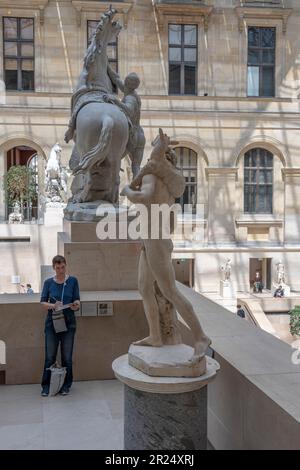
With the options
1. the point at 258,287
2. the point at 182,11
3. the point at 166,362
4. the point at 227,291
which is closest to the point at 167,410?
the point at 166,362

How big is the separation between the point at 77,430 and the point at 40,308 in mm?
1436

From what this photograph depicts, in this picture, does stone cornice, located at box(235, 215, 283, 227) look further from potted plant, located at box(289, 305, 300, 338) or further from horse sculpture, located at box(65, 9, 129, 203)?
horse sculpture, located at box(65, 9, 129, 203)

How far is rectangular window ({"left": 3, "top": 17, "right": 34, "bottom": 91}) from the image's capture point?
22.2m

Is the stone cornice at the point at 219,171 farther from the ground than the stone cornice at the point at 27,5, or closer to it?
closer to it

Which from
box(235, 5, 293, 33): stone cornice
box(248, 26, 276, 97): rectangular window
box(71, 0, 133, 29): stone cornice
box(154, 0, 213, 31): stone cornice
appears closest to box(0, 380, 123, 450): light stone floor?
box(71, 0, 133, 29): stone cornice

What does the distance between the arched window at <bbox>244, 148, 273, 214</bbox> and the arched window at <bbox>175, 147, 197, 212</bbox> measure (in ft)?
7.39

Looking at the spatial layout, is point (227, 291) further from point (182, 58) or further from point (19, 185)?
point (182, 58)

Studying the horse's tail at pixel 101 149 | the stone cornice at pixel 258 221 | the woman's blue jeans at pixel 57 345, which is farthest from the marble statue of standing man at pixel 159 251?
the stone cornice at pixel 258 221

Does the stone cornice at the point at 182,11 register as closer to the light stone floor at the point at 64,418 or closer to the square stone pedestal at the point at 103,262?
the square stone pedestal at the point at 103,262

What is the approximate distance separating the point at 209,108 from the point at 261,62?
3.32m

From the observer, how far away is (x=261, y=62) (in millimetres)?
23797

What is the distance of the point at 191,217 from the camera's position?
2316cm

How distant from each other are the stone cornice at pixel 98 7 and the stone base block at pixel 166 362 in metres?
21.1

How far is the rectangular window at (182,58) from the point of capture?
2316 centimetres
